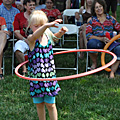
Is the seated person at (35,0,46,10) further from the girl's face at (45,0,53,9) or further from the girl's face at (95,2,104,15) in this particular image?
the girl's face at (95,2,104,15)

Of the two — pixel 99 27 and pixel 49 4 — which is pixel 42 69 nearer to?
pixel 99 27

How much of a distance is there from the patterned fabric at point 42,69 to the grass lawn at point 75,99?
2.43 ft

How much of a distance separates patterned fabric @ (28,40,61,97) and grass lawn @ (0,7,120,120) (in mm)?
741

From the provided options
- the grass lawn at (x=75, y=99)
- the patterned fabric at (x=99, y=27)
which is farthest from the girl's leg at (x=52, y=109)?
the patterned fabric at (x=99, y=27)

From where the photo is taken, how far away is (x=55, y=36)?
3166 millimetres

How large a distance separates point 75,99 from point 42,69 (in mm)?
1393

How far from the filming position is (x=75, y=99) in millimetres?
4180

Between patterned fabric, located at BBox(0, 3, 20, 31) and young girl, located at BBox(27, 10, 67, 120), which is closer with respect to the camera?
young girl, located at BBox(27, 10, 67, 120)

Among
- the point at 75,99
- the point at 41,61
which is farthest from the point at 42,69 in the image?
the point at 75,99

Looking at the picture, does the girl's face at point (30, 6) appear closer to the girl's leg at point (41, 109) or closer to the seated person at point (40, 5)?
the seated person at point (40, 5)

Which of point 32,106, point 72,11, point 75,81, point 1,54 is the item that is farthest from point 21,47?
point 72,11

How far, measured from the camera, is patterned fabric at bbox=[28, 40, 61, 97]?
9.71 ft

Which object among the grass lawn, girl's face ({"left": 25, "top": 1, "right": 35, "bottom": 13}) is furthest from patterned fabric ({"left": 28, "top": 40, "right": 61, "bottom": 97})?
girl's face ({"left": 25, "top": 1, "right": 35, "bottom": 13})

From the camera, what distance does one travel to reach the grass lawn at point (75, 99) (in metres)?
3.70
